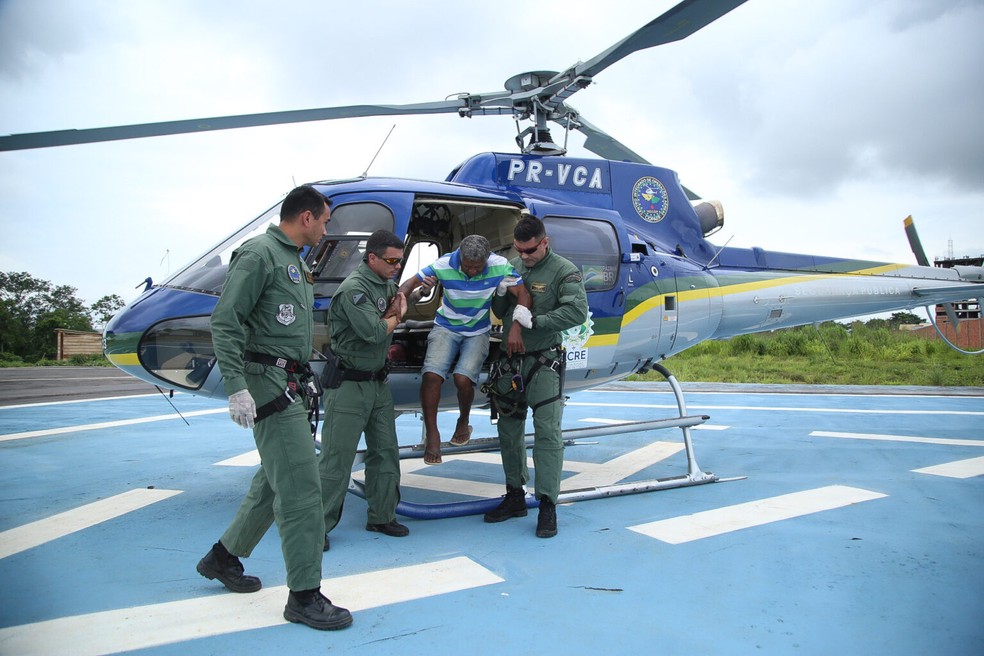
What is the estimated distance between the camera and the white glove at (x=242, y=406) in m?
2.35

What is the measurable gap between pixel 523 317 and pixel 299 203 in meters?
1.51

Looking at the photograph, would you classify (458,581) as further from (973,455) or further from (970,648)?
(973,455)

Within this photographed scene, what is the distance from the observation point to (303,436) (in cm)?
253

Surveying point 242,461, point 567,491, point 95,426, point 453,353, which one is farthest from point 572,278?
point 95,426

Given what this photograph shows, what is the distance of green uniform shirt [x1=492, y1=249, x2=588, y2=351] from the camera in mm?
3684

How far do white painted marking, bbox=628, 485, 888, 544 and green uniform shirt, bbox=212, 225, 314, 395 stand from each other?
2.33 metres

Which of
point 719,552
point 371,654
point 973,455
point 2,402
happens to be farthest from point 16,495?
point 973,455

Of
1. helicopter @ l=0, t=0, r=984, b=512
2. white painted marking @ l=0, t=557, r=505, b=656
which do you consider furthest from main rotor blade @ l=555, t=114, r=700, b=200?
white painted marking @ l=0, t=557, r=505, b=656

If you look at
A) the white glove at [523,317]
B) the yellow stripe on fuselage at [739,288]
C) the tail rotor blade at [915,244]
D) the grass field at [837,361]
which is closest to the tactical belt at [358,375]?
the white glove at [523,317]

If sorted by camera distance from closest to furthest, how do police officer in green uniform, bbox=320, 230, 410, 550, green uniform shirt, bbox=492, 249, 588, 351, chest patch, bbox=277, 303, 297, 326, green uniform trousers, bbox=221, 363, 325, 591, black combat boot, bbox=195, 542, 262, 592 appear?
green uniform trousers, bbox=221, 363, 325, 591
chest patch, bbox=277, 303, 297, 326
black combat boot, bbox=195, 542, 262, 592
police officer in green uniform, bbox=320, 230, 410, 550
green uniform shirt, bbox=492, 249, 588, 351

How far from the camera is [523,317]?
3.70 m

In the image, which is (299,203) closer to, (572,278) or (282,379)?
(282,379)

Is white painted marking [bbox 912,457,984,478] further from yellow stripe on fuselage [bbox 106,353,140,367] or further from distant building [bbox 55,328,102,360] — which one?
distant building [bbox 55,328,102,360]

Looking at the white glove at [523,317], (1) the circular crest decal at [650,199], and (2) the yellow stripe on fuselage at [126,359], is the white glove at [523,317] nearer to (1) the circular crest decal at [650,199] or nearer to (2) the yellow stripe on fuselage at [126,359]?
(2) the yellow stripe on fuselage at [126,359]
